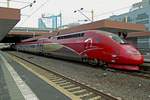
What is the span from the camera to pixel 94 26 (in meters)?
37.7

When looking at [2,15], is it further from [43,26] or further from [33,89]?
[43,26]

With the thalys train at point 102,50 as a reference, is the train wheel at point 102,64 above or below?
below

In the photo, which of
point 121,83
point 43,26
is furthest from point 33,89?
point 43,26

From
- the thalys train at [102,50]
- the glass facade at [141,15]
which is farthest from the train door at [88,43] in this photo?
the glass facade at [141,15]

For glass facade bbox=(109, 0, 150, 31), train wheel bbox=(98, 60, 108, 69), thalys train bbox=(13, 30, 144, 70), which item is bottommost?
train wheel bbox=(98, 60, 108, 69)

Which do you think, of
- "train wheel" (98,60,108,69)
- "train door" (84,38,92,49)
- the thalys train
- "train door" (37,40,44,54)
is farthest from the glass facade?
"train wheel" (98,60,108,69)

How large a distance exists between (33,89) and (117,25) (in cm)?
2920

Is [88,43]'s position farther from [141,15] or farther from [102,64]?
[141,15]

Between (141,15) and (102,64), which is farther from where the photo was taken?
(141,15)

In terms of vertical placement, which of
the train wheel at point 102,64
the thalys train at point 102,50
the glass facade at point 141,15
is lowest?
the train wheel at point 102,64

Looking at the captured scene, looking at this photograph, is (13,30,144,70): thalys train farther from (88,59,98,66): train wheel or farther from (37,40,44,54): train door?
(37,40,44,54): train door

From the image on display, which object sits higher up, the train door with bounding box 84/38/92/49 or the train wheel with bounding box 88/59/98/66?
the train door with bounding box 84/38/92/49

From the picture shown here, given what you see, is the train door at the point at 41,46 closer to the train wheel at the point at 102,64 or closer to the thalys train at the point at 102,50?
the thalys train at the point at 102,50

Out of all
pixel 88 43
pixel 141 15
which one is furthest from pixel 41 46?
pixel 141 15
